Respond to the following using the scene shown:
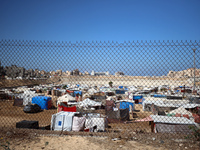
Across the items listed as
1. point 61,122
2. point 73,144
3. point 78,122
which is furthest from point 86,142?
point 61,122

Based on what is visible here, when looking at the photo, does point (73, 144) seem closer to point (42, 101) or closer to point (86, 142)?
point (86, 142)

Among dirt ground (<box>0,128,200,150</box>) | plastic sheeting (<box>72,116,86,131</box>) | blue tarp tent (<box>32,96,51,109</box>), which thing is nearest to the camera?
dirt ground (<box>0,128,200,150</box>)

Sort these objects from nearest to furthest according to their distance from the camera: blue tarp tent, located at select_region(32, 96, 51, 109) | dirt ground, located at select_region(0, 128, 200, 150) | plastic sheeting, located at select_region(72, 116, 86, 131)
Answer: dirt ground, located at select_region(0, 128, 200, 150), plastic sheeting, located at select_region(72, 116, 86, 131), blue tarp tent, located at select_region(32, 96, 51, 109)

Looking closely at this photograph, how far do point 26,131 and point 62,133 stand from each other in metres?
0.93

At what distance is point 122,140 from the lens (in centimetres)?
333

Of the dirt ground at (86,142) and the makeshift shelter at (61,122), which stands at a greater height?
the dirt ground at (86,142)

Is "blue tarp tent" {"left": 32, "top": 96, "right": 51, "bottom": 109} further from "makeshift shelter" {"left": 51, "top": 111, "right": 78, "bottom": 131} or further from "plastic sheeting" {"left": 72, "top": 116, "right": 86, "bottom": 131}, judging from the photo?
"plastic sheeting" {"left": 72, "top": 116, "right": 86, "bottom": 131}

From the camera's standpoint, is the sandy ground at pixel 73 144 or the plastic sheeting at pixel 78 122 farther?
the plastic sheeting at pixel 78 122

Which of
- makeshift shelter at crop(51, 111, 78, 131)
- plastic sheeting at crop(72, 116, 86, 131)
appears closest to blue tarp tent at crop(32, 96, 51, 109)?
makeshift shelter at crop(51, 111, 78, 131)

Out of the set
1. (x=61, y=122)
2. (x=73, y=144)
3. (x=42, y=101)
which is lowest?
(x=61, y=122)

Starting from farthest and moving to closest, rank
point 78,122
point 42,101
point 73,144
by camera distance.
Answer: point 42,101 < point 78,122 < point 73,144

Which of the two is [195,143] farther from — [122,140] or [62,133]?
[62,133]

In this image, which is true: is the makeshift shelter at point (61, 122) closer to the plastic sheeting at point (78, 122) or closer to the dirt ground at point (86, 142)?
the plastic sheeting at point (78, 122)

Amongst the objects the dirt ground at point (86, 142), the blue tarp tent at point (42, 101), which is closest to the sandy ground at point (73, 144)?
the dirt ground at point (86, 142)
